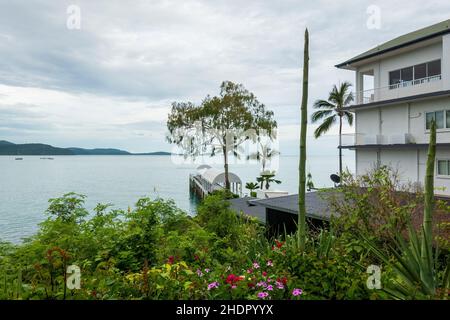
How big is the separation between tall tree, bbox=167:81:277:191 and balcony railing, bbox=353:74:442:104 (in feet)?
47.4

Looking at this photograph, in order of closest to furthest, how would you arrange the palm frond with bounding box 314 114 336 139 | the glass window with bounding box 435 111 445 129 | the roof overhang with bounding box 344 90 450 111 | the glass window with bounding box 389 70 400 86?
the roof overhang with bounding box 344 90 450 111, the glass window with bounding box 435 111 445 129, the glass window with bounding box 389 70 400 86, the palm frond with bounding box 314 114 336 139

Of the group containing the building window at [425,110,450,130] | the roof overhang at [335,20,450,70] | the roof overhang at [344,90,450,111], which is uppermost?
the roof overhang at [335,20,450,70]

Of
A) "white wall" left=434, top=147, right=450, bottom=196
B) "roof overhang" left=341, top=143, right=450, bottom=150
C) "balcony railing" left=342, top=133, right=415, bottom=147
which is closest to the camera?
"white wall" left=434, top=147, right=450, bottom=196

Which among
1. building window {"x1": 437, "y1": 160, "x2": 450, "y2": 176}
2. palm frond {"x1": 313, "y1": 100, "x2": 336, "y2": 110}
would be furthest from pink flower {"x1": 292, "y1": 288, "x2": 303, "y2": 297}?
palm frond {"x1": 313, "y1": 100, "x2": 336, "y2": 110}

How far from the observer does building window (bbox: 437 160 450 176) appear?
57.5 ft

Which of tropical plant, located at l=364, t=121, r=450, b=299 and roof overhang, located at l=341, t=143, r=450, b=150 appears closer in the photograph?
tropical plant, located at l=364, t=121, r=450, b=299

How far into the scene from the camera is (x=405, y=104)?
63.4ft

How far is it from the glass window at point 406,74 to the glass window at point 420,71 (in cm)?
26

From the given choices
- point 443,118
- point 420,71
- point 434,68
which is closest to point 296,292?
point 443,118

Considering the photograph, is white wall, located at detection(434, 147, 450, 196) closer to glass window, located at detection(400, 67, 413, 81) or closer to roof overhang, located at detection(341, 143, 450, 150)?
roof overhang, located at detection(341, 143, 450, 150)

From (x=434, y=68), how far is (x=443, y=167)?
571cm
